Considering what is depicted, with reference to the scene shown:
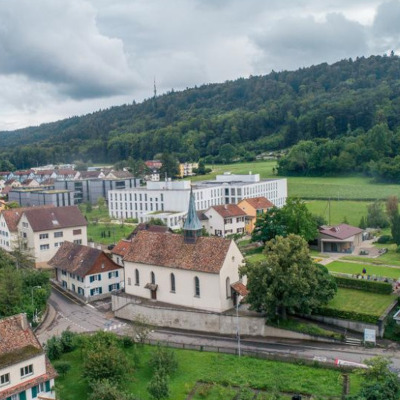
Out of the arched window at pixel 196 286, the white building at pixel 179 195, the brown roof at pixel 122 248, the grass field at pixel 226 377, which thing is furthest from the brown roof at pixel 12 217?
the grass field at pixel 226 377

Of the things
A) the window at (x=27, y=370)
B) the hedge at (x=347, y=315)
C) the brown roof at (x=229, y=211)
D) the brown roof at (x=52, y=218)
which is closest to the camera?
the window at (x=27, y=370)

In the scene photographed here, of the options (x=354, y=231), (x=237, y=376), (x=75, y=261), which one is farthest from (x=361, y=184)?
(x=237, y=376)

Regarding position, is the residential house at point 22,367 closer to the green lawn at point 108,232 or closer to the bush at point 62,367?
the bush at point 62,367

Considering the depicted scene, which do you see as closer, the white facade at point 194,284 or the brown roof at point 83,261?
the white facade at point 194,284

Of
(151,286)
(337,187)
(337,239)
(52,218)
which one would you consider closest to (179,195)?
(52,218)

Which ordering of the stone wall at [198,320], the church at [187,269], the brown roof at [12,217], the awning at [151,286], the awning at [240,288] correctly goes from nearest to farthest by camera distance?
the stone wall at [198,320], the awning at [240,288], the church at [187,269], the awning at [151,286], the brown roof at [12,217]

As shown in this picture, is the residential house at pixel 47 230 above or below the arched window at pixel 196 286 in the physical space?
above
